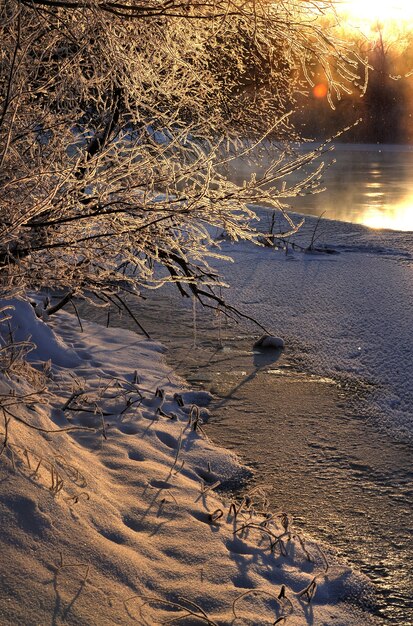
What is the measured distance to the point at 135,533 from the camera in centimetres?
327

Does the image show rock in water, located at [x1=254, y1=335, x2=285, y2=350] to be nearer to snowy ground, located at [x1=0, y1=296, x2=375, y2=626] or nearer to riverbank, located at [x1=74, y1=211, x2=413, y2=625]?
riverbank, located at [x1=74, y1=211, x2=413, y2=625]

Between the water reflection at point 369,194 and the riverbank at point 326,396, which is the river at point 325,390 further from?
the water reflection at point 369,194

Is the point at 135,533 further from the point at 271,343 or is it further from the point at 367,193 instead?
the point at 367,193

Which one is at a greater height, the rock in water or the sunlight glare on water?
the rock in water

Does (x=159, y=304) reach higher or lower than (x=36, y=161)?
lower

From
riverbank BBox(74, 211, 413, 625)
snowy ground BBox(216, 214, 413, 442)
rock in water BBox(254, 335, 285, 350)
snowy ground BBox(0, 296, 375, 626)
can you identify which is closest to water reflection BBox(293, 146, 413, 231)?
snowy ground BBox(216, 214, 413, 442)

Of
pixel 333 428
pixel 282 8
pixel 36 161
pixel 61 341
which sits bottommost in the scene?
pixel 333 428

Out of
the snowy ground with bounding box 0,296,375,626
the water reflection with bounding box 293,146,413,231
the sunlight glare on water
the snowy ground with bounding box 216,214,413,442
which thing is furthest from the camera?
the water reflection with bounding box 293,146,413,231

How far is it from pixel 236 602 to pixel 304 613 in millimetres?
300

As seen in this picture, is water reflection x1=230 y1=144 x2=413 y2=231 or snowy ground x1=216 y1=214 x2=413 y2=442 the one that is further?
water reflection x1=230 y1=144 x2=413 y2=231

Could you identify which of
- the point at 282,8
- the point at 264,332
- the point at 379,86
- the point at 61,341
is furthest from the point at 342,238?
the point at 379,86

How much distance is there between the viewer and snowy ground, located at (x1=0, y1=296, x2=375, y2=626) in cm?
270

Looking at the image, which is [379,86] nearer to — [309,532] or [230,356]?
[230,356]

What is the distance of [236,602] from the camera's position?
2959 mm
